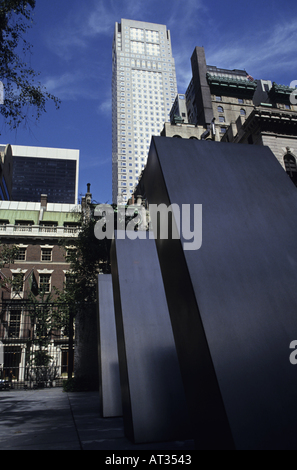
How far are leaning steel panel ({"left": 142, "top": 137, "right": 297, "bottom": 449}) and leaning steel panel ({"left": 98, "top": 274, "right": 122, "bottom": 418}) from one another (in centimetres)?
456

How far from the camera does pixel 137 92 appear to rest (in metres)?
142

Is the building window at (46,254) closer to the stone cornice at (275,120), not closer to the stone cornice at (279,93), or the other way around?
the stone cornice at (275,120)

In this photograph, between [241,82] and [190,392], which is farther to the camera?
[241,82]

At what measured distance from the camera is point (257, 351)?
2.17m

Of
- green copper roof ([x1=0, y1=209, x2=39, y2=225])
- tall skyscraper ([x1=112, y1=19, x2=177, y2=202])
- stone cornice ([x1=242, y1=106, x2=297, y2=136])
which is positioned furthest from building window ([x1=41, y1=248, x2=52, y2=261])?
tall skyscraper ([x1=112, y1=19, x2=177, y2=202])

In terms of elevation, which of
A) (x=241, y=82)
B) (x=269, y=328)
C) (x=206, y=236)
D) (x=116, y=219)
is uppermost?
(x=241, y=82)

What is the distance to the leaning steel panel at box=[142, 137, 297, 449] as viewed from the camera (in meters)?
1.96

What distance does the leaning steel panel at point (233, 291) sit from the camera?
1961mm

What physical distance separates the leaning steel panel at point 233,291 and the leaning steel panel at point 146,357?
1842 millimetres

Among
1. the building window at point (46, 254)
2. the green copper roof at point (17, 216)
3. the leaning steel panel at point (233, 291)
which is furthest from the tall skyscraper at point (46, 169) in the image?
the leaning steel panel at point (233, 291)
